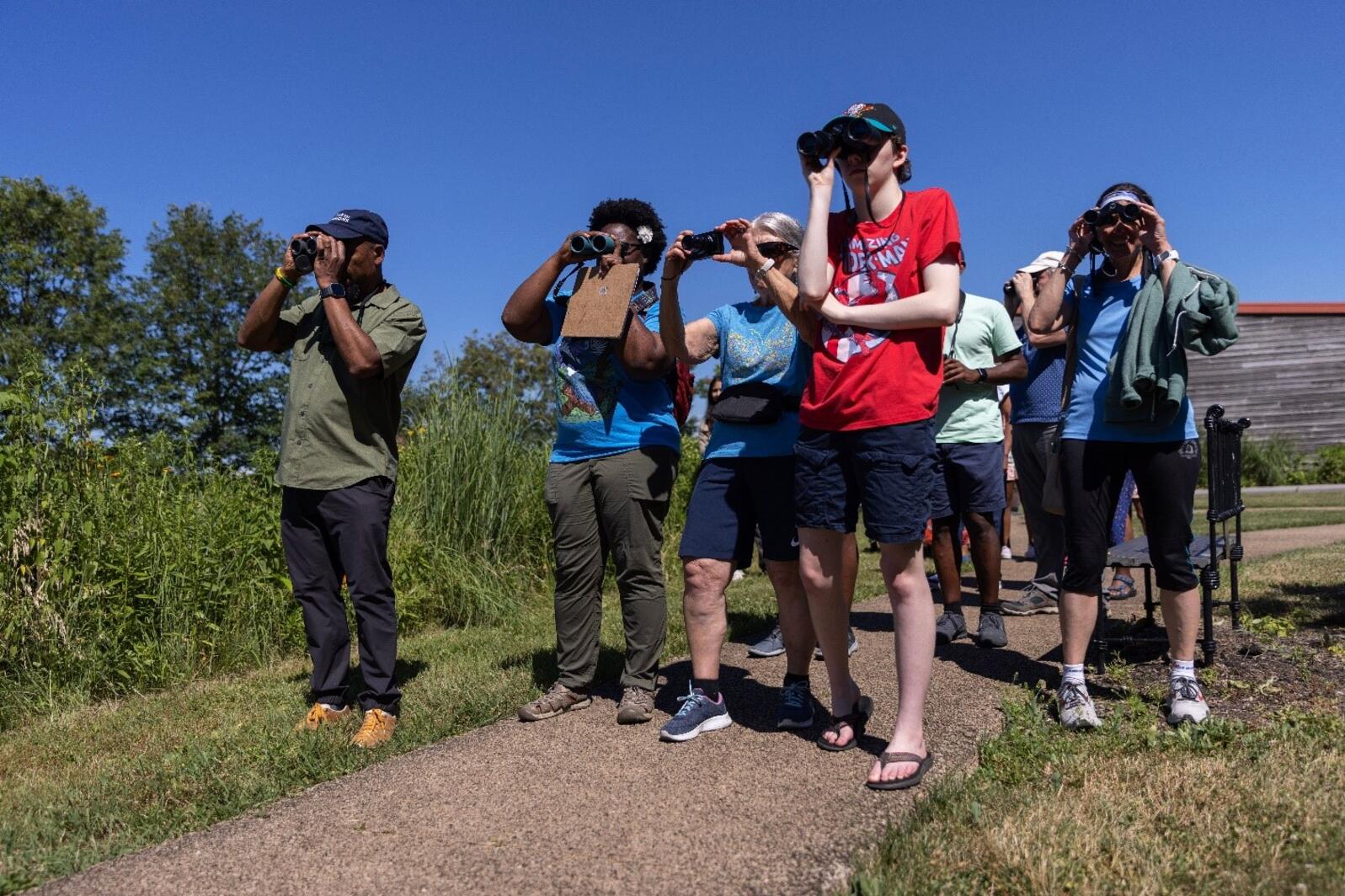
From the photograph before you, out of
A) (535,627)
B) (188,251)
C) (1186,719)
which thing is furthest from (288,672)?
(188,251)

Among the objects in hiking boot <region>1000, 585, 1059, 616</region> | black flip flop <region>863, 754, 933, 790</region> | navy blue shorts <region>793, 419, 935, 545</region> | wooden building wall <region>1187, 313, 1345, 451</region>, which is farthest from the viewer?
wooden building wall <region>1187, 313, 1345, 451</region>

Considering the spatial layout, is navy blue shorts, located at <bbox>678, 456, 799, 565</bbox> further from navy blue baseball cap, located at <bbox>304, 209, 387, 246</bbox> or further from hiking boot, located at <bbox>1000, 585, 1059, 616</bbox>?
hiking boot, located at <bbox>1000, 585, 1059, 616</bbox>

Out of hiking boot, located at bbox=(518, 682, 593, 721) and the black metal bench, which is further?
the black metal bench

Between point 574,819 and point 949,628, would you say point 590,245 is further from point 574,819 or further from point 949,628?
point 949,628

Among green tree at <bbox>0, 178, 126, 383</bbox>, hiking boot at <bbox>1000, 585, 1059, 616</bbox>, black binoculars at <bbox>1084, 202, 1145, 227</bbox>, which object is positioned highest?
green tree at <bbox>0, 178, 126, 383</bbox>

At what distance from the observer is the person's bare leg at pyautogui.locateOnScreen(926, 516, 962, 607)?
579 centimetres

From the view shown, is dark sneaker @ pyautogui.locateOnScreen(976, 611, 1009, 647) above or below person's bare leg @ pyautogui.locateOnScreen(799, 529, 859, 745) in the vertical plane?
below

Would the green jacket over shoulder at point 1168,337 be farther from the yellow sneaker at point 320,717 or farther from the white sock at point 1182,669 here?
the yellow sneaker at point 320,717

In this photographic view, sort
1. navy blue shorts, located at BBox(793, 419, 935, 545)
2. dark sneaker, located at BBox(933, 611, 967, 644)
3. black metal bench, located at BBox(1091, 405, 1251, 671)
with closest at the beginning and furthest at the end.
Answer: navy blue shorts, located at BBox(793, 419, 935, 545) < black metal bench, located at BBox(1091, 405, 1251, 671) < dark sneaker, located at BBox(933, 611, 967, 644)

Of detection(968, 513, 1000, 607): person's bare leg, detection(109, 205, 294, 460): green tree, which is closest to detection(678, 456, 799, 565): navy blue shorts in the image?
detection(968, 513, 1000, 607): person's bare leg

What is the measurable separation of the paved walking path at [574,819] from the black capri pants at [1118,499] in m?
0.70

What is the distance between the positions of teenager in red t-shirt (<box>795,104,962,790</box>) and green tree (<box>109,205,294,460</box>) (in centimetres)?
3755

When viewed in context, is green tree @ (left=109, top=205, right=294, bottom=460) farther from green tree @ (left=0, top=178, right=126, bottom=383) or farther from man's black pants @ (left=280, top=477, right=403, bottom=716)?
man's black pants @ (left=280, top=477, right=403, bottom=716)

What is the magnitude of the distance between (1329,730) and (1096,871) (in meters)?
1.66
